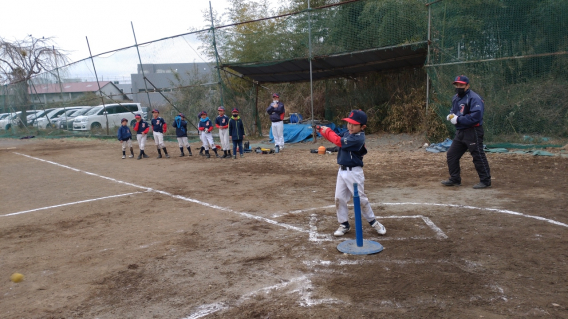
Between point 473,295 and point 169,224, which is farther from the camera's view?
point 169,224

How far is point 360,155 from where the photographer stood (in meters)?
5.42

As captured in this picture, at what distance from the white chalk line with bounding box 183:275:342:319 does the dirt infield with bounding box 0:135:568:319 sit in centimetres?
2

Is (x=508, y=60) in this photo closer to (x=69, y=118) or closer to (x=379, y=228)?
(x=379, y=228)

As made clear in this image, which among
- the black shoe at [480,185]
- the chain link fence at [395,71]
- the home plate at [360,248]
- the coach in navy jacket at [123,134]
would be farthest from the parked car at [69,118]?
the home plate at [360,248]

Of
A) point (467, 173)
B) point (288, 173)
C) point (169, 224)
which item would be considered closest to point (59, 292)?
point (169, 224)

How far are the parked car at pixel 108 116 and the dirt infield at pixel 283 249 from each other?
635 inches

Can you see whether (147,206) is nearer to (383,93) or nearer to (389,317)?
(389,317)

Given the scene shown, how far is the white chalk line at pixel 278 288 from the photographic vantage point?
3625 millimetres

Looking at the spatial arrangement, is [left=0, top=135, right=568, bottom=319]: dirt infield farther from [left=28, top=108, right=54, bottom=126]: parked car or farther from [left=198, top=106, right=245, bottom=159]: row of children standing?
[left=28, top=108, right=54, bottom=126]: parked car

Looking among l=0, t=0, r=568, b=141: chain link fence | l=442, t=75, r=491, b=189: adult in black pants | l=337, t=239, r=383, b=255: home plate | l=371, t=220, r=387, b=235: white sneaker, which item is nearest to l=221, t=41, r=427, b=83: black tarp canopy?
l=0, t=0, r=568, b=141: chain link fence

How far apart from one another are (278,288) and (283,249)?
1066mm

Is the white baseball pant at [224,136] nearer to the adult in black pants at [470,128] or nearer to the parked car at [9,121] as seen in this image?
the adult in black pants at [470,128]

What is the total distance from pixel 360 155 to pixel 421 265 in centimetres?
162

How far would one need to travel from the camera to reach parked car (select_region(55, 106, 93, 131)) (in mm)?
26672
